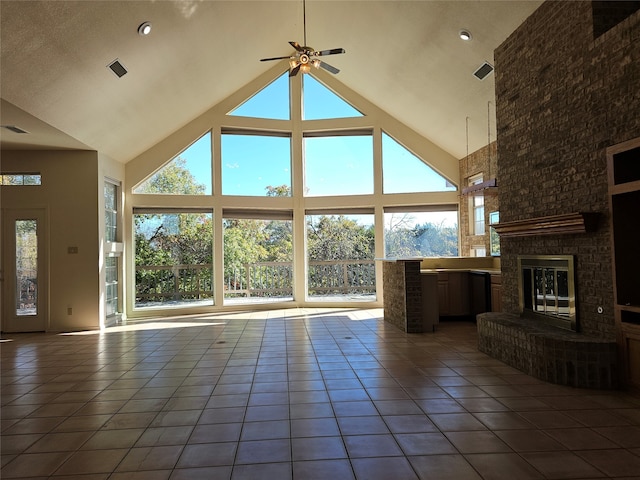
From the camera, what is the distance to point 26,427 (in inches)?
126

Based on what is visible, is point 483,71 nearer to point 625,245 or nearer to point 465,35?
point 465,35

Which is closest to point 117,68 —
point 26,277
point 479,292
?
point 26,277

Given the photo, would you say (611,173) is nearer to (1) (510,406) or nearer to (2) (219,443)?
(1) (510,406)

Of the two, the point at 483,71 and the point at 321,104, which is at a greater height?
the point at 321,104

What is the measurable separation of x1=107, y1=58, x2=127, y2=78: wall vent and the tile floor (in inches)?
140

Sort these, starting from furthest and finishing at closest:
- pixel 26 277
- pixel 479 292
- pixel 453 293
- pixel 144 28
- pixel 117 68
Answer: pixel 453 293 → pixel 479 292 → pixel 26 277 → pixel 117 68 → pixel 144 28

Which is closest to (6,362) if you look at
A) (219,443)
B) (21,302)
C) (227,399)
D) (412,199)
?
(21,302)

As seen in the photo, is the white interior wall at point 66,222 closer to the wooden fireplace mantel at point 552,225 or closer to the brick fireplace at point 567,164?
the brick fireplace at point 567,164

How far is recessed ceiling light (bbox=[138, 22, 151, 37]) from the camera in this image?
198 inches

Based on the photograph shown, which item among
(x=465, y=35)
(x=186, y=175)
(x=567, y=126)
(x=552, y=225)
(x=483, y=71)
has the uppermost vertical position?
(x=465, y=35)

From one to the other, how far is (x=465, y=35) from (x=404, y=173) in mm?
3832

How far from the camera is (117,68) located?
Result: 545 cm

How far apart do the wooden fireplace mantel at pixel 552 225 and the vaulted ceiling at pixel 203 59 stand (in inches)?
91.5

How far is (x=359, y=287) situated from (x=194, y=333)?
3931 mm
